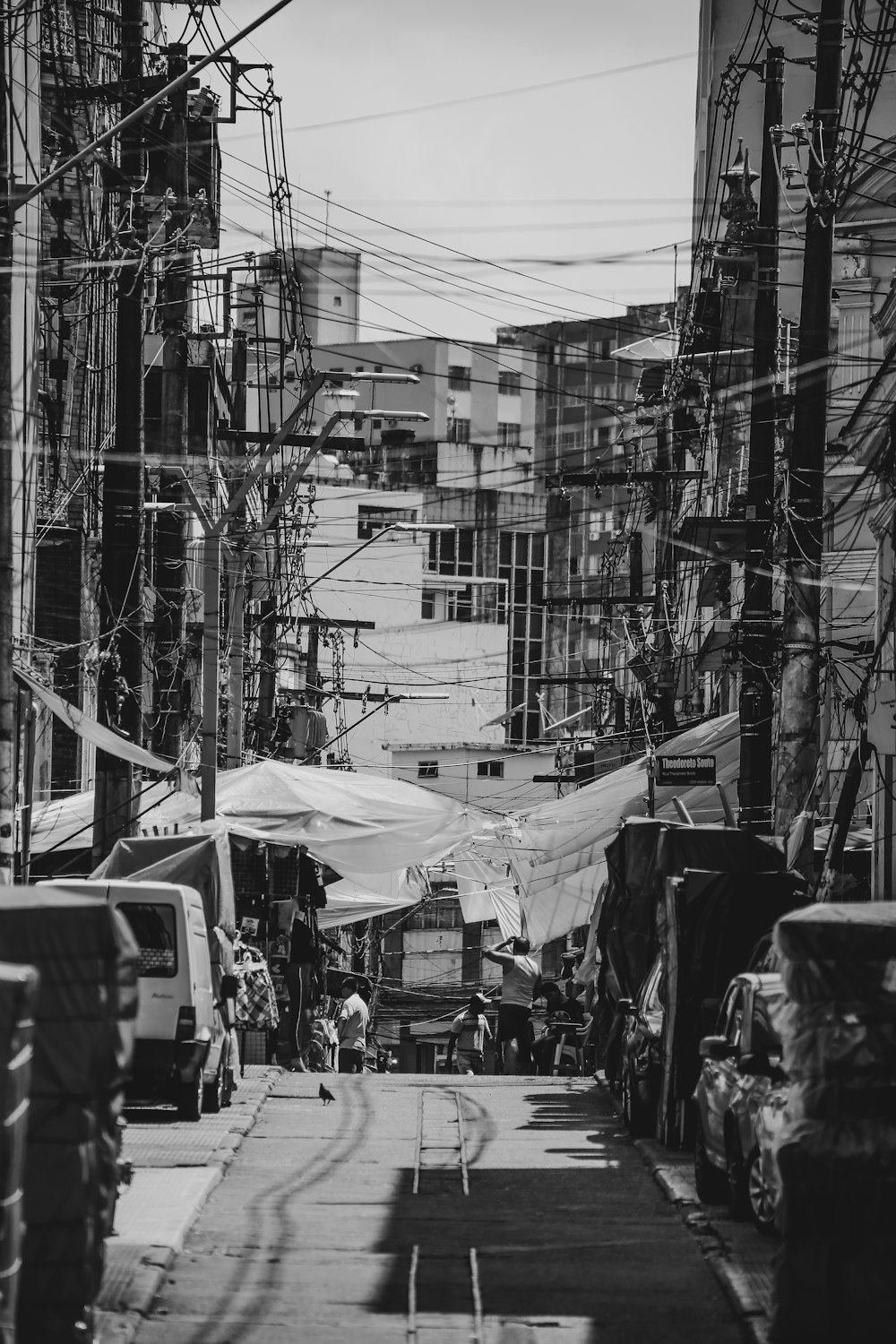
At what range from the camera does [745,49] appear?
55.3 m

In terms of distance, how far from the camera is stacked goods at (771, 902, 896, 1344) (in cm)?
869

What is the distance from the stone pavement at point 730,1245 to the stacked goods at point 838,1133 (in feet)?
2.25

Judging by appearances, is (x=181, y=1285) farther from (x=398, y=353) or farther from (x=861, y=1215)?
(x=398, y=353)

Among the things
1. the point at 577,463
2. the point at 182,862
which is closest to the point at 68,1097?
the point at 182,862

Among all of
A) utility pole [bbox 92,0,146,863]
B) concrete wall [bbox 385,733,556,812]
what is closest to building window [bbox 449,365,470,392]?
concrete wall [bbox 385,733,556,812]

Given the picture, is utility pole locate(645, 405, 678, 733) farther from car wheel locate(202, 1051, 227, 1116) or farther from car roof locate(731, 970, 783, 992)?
car roof locate(731, 970, 783, 992)

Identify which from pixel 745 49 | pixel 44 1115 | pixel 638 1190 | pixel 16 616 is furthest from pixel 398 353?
pixel 44 1115

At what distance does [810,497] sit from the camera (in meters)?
20.4

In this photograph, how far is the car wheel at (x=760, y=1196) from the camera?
464 inches

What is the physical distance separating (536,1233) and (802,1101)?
4.04 metres

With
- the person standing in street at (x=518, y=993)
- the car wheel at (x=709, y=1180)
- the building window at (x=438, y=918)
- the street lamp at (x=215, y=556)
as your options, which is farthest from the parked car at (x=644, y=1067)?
the building window at (x=438, y=918)

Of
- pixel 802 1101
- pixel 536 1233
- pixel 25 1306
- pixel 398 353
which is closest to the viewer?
pixel 25 1306

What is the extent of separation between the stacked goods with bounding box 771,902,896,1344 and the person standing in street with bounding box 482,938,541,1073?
17398 millimetres

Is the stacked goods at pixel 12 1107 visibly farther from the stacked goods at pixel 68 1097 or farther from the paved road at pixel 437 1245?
the paved road at pixel 437 1245
